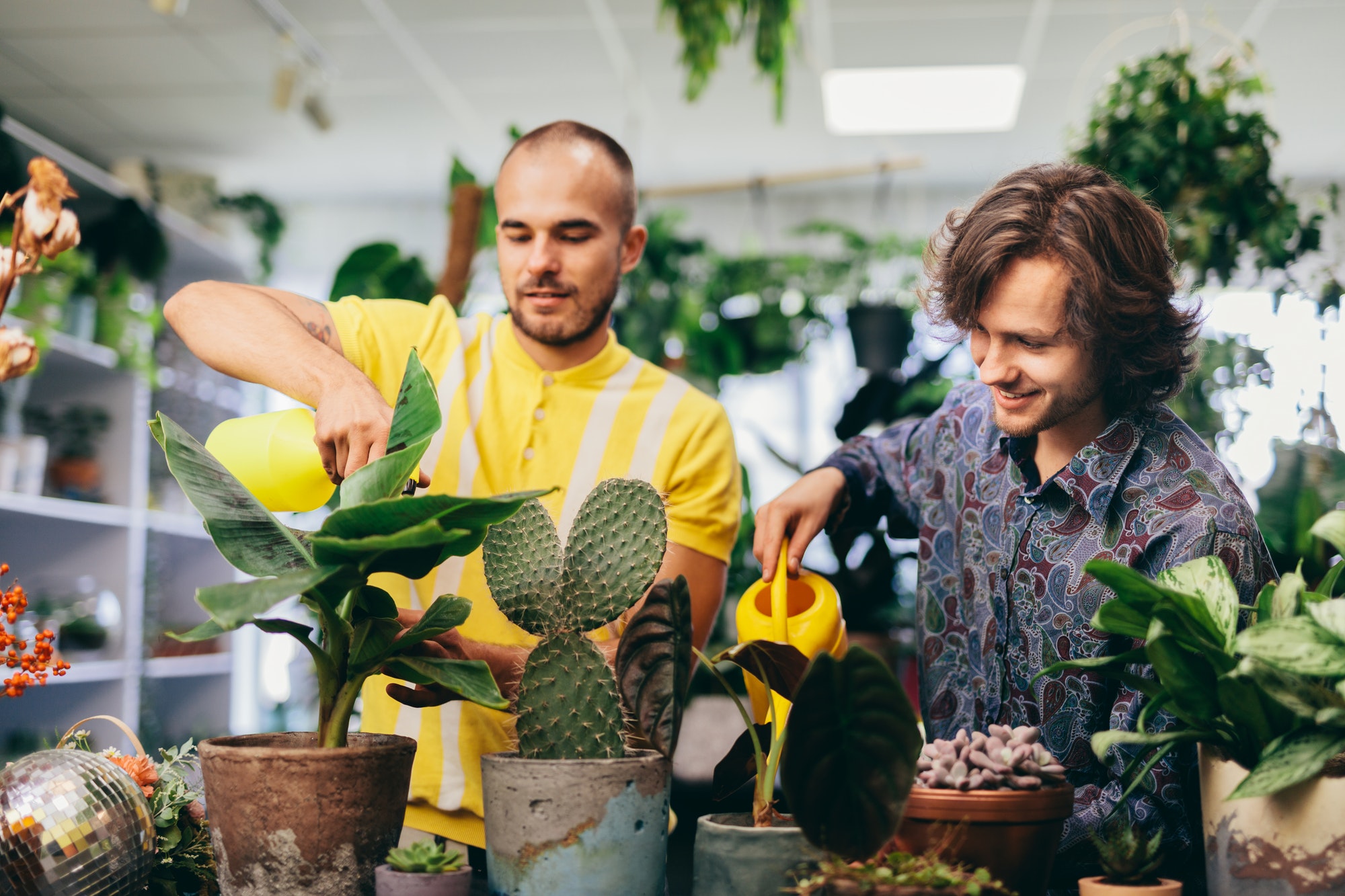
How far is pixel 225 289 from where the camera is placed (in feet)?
3.95

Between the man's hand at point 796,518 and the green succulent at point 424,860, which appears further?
the man's hand at point 796,518

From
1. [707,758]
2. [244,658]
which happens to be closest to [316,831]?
[707,758]

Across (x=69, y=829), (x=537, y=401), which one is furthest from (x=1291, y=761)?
(x=537, y=401)

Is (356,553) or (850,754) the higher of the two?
(356,553)

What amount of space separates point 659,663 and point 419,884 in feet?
0.74

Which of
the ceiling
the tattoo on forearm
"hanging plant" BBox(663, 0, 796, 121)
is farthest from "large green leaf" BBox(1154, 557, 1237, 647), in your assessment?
the ceiling

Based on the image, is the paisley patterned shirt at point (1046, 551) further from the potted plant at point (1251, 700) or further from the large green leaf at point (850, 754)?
the large green leaf at point (850, 754)

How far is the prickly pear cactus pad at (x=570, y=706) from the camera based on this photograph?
31.3 inches

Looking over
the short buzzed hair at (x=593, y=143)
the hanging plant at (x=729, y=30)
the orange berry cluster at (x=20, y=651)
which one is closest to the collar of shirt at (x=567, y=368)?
the short buzzed hair at (x=593, y=143)

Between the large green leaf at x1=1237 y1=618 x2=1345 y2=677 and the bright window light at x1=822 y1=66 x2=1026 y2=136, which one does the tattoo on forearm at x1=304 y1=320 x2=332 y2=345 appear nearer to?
the large green leaf at x1=1237 y1=618 x2=1345 y2=677

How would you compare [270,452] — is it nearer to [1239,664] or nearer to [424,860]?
Answer: [424,860]

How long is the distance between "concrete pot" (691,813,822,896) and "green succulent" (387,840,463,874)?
18cm

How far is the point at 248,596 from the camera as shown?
2.23 feet

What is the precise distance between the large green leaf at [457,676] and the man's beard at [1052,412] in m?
0.60
